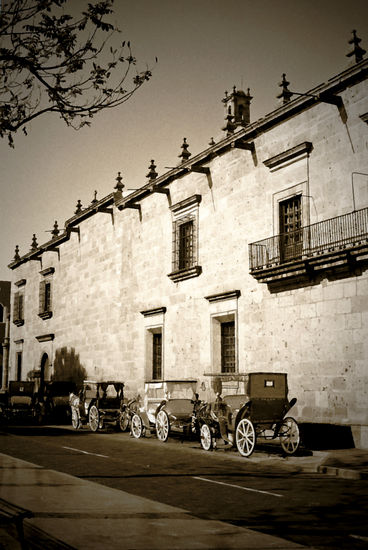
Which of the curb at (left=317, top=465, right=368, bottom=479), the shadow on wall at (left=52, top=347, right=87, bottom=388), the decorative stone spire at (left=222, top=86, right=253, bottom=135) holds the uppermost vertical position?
the decorative stone spire at (left=222, top=86, right=253, bottom=135)

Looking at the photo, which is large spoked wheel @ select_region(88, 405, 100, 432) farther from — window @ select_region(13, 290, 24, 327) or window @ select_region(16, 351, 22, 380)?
window @ select_region(13, 290, 24, 327)

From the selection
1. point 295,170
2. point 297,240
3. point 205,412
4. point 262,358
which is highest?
point 295,170

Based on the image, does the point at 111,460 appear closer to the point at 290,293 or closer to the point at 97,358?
the point at 290,293

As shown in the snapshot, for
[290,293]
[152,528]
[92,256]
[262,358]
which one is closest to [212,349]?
[262,358]

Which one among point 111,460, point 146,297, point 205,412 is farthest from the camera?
point 146,297

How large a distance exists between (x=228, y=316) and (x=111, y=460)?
7441mm

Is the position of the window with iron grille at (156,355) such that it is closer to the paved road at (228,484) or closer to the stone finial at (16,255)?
the paved road at (228,484)

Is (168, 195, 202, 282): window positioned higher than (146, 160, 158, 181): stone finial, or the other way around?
(146, 160, 158, 181): stone finial

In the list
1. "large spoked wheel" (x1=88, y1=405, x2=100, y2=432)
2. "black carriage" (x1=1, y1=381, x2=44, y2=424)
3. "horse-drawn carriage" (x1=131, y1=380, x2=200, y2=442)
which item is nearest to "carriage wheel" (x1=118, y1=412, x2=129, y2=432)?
"large spoked wheel" (x1=88, y1=405, x2=100, y2=432)

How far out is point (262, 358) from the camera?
16609 mm

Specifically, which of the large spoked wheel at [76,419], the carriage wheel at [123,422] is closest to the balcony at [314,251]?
the carriage wheel at [123,422]

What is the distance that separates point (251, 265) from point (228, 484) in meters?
8.23

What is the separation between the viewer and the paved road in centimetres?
634

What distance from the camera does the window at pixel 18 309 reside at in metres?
36.7
